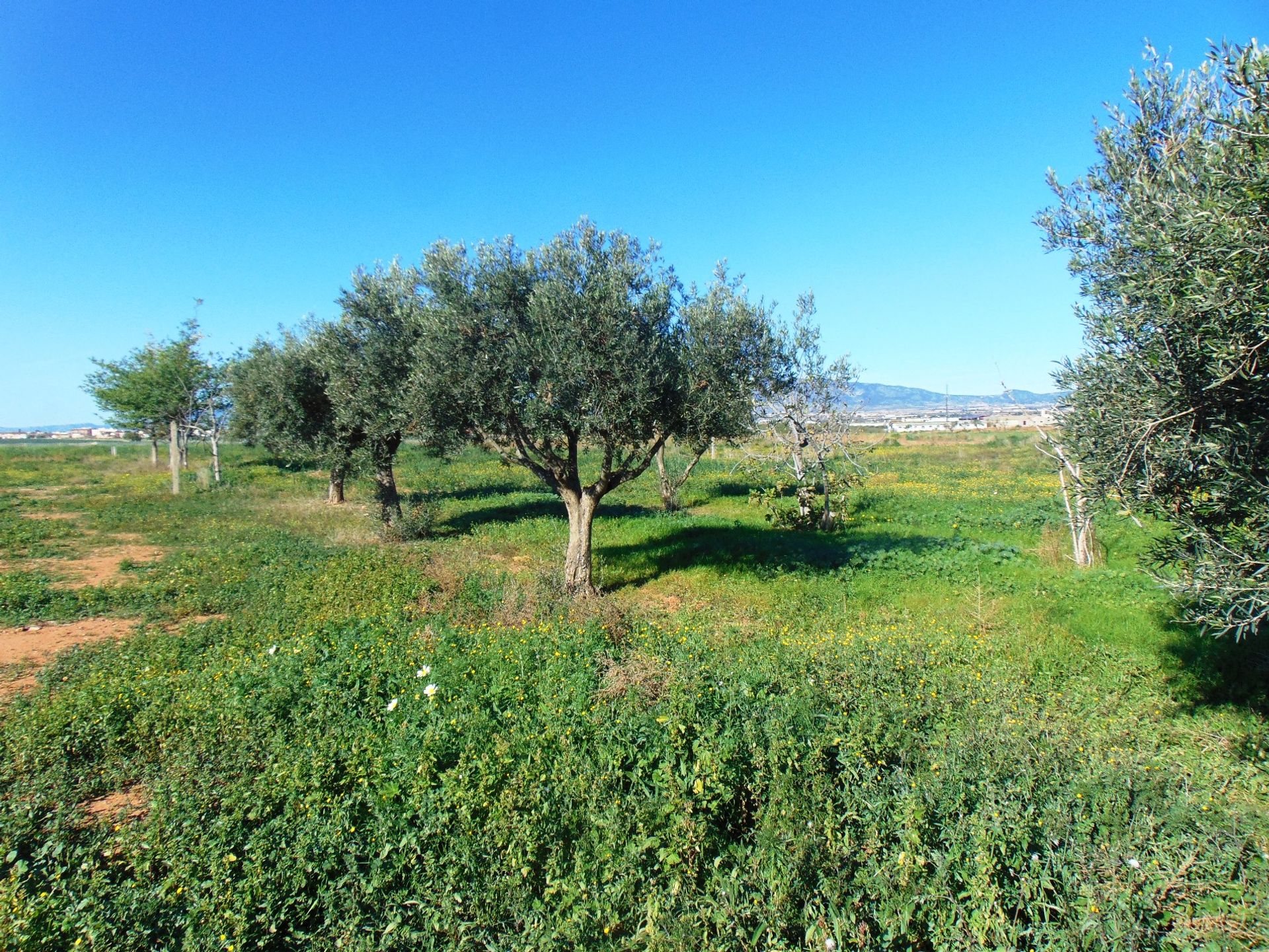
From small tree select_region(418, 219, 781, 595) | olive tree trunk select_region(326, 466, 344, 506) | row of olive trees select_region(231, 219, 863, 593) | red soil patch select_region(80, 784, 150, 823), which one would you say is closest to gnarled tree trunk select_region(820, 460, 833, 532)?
row of olive trees select_region(231, 219, 863, 593)

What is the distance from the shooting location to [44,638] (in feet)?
33.6

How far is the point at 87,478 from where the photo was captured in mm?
35750

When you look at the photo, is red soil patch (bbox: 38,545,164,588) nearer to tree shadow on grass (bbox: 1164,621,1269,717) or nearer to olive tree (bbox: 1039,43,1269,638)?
olive tree (bbox: 1039,43,1269,638)

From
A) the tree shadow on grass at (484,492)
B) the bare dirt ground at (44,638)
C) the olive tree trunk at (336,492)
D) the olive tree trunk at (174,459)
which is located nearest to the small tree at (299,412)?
the olive tree trunk at (336,492)

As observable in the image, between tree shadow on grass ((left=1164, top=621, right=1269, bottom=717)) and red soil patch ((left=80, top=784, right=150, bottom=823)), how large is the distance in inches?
407

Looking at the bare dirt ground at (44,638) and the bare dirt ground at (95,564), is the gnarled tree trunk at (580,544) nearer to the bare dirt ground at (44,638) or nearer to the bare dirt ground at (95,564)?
the bare dirt ground at (44,638)

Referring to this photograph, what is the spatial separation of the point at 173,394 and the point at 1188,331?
120 feet

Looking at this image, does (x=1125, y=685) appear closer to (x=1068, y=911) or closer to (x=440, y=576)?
(x=1068, y=911)

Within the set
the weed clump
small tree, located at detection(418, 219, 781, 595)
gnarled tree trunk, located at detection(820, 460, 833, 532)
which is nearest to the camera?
small tree, located at detection(418, 219, 781, 595)

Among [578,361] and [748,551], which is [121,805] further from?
[748,551]

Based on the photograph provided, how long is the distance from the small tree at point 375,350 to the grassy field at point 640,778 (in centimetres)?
545

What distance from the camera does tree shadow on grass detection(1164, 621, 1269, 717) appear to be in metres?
7.41

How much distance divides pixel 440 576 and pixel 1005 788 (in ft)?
35.2

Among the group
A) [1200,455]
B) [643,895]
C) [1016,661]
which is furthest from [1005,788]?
[1016,661]
